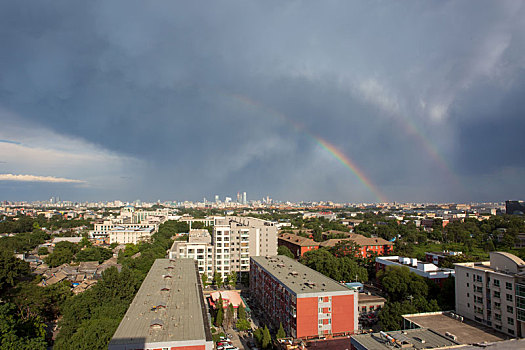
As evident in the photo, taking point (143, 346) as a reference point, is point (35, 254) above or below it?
below

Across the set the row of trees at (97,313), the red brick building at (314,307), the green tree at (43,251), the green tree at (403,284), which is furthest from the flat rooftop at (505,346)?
the green tree at (43,251)

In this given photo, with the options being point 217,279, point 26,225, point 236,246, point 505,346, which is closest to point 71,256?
point 217,279

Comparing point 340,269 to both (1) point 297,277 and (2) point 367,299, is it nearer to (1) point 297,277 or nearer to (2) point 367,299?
(2) point 367,299

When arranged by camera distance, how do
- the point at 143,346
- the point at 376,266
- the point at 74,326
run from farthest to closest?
the point at 376,266 → the point at 74,326 → the point at 143,346

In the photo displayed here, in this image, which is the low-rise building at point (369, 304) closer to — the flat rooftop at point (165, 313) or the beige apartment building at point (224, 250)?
the flat rooftop at point (165, 313)

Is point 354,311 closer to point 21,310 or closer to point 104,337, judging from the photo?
point 104,337

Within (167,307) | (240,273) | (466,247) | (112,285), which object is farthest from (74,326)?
(466,247)
